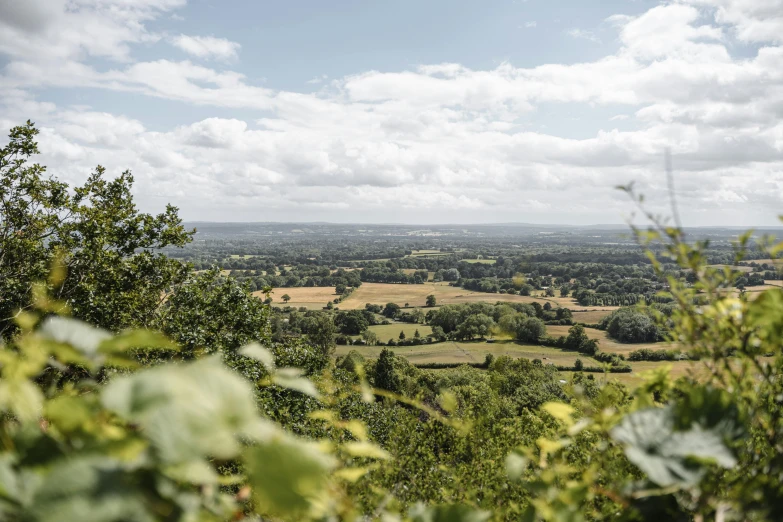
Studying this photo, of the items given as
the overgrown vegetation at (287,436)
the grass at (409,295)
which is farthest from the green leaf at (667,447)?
the grass at (409,295)

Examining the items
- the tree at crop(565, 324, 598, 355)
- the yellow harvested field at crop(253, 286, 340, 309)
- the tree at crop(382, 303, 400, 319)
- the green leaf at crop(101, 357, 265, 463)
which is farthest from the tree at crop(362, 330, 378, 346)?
the green leaf at crop(101, 357, 265, 463)

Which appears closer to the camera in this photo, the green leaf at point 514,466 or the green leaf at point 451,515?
the green leaf at point 451,515

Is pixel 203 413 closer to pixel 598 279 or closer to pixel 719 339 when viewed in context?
pixel 719 339

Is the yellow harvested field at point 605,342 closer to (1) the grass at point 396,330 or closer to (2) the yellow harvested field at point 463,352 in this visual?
(2) the yellow harvested field at point 463,352

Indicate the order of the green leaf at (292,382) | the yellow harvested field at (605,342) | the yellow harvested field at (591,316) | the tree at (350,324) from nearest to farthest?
the green leaf at (292,382), the yellow harvested field at (605,342), the yellow harvested field at (591,316), the tree at (350,324)

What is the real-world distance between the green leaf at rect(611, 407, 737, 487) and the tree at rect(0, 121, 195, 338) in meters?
16.6

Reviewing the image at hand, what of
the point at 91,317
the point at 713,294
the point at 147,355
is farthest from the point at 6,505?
the point at 91,317

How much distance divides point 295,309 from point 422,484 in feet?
294

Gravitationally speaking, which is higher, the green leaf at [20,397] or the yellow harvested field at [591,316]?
the green leaf at [20,397]

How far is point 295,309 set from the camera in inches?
3681

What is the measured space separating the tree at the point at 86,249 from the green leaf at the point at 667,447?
54.6ft

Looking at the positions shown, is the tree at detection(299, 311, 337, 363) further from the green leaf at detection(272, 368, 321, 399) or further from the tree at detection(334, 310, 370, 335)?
the green leaf at detection(272, 368, 321, 399)

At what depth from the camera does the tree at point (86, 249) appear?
1501 cm

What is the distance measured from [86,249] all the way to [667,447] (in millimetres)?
18368
